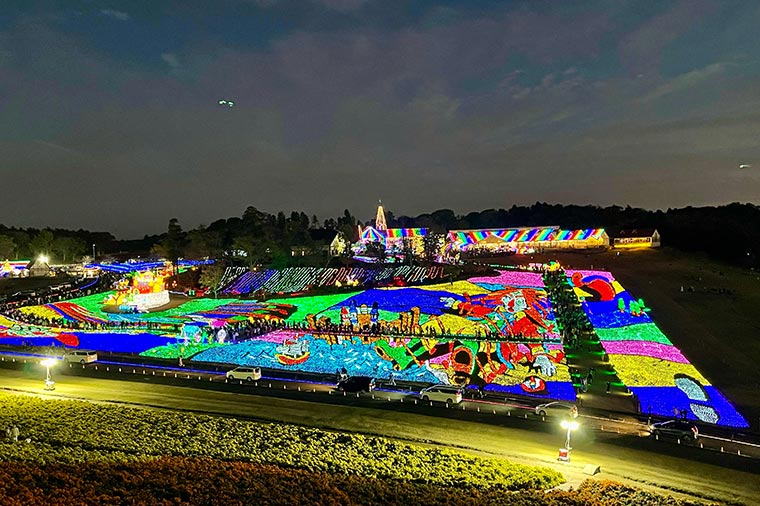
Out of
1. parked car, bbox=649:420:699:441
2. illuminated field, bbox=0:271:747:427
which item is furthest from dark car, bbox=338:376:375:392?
parked car, bbox=649:420:699:441

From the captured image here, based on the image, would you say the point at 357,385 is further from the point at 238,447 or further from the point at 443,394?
the point at 238,447

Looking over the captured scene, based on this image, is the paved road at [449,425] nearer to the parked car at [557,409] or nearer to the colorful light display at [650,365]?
the parked car at [557,409]

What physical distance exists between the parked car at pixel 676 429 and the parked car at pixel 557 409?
3.10 metres

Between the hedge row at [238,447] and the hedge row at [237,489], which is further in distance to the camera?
the hedge row at [238,447]

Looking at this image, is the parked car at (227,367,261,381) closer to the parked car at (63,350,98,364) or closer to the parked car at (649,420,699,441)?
the parked car at (63,350,98,364)

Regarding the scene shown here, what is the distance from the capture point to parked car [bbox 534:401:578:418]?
78.8 feet

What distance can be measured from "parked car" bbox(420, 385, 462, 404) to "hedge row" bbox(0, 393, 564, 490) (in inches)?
251

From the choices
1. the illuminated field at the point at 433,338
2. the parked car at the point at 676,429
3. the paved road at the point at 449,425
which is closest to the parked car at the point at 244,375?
the paved road at the point at 449,425

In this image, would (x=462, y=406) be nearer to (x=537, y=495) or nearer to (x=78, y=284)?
(x=537, y=495)

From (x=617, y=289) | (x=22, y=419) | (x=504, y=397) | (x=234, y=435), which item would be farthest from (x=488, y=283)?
(x=22, y=419)

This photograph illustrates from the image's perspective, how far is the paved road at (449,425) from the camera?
1808 centimetres

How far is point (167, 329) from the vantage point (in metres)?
43.2

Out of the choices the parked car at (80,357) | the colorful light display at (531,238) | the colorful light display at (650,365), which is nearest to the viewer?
the colorful light display at (650,365)

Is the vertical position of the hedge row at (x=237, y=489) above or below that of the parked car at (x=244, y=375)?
below
